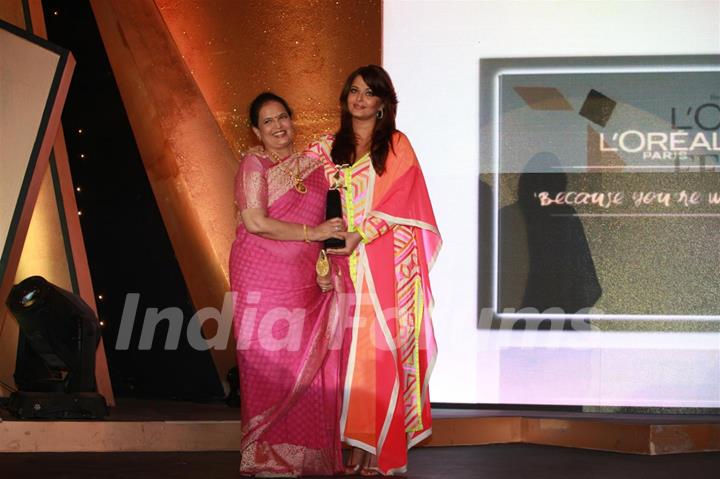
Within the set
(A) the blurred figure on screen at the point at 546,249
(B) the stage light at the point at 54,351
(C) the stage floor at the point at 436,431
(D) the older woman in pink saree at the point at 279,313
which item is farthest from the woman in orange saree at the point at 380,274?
(A) the blurred figure on screen at the point at 546,249

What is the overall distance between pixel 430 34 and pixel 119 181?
6.02 feet

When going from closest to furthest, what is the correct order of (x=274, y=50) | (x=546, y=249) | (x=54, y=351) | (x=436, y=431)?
(x=54, y=351), (x=436, y=431), (x=546, y=249), (x=274, y=50)

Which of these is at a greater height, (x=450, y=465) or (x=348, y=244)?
(x=348, y=244)

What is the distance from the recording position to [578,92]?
5535 mm

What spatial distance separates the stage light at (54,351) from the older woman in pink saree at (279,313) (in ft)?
3.66

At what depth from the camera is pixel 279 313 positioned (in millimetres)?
3686

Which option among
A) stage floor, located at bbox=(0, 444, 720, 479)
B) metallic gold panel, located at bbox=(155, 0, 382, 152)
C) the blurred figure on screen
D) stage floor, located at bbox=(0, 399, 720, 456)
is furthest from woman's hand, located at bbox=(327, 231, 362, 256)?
metallic gold panel, located at bbox=(155, 0, 382, 152)

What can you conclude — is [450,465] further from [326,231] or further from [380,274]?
[326,231]

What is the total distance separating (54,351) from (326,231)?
156 centimetres

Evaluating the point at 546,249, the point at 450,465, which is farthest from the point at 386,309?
the point at 546,249

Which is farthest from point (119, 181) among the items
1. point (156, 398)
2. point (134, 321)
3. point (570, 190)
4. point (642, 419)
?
point (642, 419)

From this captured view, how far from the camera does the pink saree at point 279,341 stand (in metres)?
3.67

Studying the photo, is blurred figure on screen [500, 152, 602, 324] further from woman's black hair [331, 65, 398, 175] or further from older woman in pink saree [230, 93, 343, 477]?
older woman in pink saree [230, 93, 343, 477]

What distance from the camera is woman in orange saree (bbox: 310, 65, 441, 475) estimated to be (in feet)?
12.4
